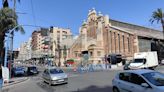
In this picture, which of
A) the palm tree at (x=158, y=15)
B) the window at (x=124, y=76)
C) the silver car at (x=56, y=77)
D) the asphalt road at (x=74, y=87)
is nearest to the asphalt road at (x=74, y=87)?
the asphalt road at (x=74, y=87)

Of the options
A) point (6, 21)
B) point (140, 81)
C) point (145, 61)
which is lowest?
point (140, 81)

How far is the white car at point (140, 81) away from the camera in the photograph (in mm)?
10068

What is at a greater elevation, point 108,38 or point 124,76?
point 108,38

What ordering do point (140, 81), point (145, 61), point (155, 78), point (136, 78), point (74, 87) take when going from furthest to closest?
1. point (145, 61)
2. point (74, 87)
3. point (136, 78)
4. point (140, 81)
5. point (155, 78)

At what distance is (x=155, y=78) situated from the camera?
10727 millimetres

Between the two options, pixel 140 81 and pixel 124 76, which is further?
pixel 124 76

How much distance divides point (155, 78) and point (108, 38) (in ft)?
221

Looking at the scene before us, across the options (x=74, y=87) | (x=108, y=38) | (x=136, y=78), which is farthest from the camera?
(x=108, y=38)

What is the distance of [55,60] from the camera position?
11112cm

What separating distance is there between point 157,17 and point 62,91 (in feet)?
163

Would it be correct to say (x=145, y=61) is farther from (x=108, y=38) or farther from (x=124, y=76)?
(x=108, y=38)

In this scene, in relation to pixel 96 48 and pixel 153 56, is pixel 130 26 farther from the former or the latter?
pixel 153 56

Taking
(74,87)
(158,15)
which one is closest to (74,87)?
(74,87)

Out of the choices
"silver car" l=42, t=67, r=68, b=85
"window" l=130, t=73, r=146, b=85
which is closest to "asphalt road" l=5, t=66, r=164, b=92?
"silver car" l=42, t=67, r=68, b=85
